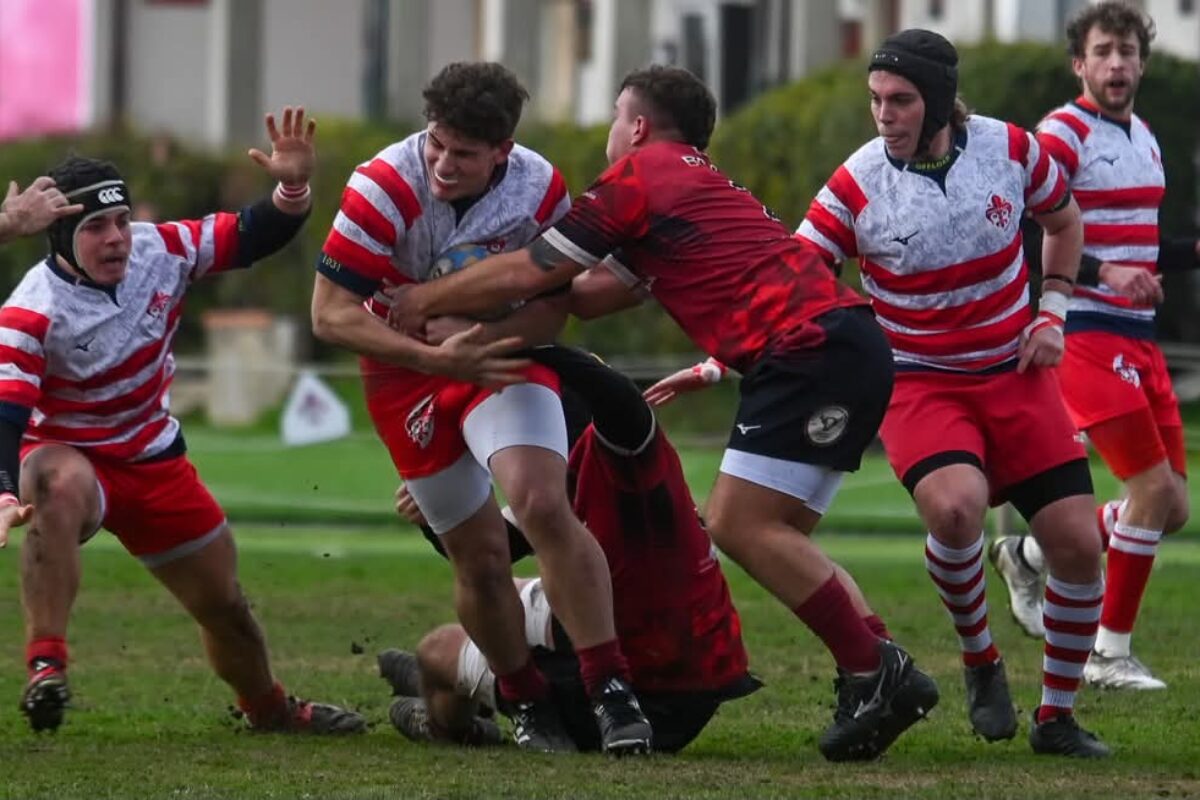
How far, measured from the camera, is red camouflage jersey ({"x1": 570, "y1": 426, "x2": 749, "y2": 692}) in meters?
8.34

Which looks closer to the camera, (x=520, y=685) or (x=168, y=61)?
(x=520, y=685)

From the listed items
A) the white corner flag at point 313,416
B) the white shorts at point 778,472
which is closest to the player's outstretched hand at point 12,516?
the white shorts at point 778,472

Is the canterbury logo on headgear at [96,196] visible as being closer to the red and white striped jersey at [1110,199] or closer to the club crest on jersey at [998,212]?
the club crest on jersey at [998,212]

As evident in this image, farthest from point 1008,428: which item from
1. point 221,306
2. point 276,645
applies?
point 221,306

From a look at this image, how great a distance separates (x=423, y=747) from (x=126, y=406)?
4.98 ft

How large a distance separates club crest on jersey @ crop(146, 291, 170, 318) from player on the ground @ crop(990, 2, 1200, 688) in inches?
125

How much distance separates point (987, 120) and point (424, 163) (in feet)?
5.79

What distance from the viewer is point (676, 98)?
8.32m

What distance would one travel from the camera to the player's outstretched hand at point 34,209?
8.79 metres

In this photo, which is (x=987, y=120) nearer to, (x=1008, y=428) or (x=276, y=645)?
(x=1008, y=428)

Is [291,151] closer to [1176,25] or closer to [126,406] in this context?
[126,406]

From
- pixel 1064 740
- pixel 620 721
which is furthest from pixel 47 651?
pixel 1064 740

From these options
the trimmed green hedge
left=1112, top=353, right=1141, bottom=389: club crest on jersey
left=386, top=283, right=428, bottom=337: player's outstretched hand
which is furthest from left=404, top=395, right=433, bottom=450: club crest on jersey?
the trimmed green hedge

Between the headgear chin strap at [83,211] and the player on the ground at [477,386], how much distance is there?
3.35 feet
